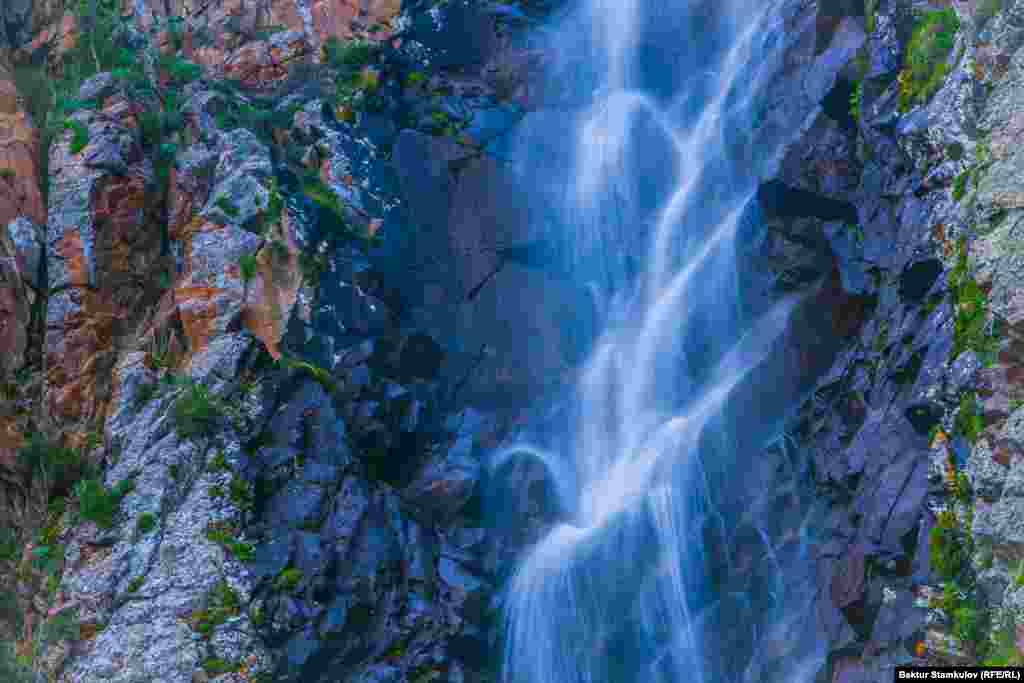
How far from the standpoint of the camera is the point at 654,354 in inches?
604

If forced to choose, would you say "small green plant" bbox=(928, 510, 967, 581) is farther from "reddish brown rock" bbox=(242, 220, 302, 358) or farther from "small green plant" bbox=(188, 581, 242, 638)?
"reddish brown rock" bbox=(242, 220, 302, 358)

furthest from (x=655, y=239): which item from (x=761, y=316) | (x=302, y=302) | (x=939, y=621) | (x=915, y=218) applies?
(x=939, y=621)

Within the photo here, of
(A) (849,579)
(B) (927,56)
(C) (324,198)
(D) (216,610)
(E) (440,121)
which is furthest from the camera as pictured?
(E) (440,121)

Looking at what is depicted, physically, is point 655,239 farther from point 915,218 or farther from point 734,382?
point 915,218

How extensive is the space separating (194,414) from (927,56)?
1164cm

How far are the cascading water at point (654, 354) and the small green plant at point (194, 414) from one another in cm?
484

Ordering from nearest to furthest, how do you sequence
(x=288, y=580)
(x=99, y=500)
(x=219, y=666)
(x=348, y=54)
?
1. (x=219, y=666)
2. (x=288, y=580)
3. (x=99, y=500)
4. (x=348, y=54)

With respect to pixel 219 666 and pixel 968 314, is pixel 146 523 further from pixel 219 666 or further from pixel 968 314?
pixel 968 314

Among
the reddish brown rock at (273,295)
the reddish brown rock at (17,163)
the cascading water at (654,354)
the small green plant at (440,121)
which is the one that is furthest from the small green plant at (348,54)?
the reddish brown rock at (17,163)

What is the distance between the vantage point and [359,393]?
14500 mm

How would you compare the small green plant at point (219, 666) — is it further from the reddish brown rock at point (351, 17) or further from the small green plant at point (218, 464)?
the reddish brown rock at point (351, 17)

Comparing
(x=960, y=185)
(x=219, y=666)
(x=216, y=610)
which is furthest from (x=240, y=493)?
(x=960, y=185)

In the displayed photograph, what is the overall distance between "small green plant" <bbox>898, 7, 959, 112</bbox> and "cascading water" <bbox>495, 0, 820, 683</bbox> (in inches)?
102

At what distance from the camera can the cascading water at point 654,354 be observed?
42.0ft
